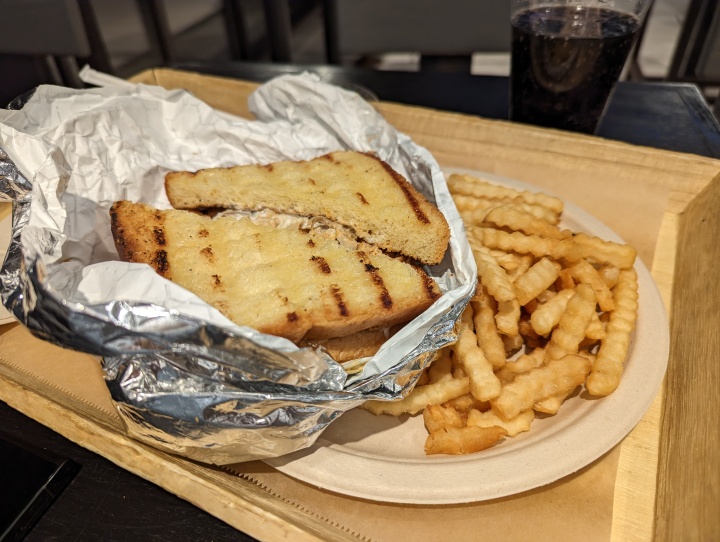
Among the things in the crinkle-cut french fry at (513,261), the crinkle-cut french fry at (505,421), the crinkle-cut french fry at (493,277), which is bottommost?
the crinkle-cut french fry at (505,421)

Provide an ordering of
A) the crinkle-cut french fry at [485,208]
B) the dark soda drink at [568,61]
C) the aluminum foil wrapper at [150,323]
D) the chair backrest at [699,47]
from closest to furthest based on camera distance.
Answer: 1. the aluminum foil wrapper at [150,323]
2. the crinkle-cut french fry at [485,208]
3. the dark soda drink at [568,61]
4. the chair backrest at [699,47]

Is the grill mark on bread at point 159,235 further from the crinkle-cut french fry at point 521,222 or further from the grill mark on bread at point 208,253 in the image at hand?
the crinkle-cut french fry at point 521,222

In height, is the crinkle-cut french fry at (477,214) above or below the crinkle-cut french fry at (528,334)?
above

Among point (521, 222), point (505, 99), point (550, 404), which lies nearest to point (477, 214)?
point (521, 222)

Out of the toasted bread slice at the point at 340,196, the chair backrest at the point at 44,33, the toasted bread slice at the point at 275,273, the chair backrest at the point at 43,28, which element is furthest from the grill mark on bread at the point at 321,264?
the chair backrest at the point at 43,28

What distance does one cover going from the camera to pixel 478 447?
111 centimetres

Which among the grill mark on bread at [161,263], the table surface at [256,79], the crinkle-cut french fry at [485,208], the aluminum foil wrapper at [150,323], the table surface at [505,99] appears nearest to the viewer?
the aluminum foil wrapper at [150,323]

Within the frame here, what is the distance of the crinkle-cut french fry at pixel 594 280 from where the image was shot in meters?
1.34

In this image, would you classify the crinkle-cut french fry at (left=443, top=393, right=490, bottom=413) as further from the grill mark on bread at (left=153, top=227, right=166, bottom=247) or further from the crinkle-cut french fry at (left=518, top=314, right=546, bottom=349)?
the grill mark on bread at (left=153, top=227, right=166, bottom=247)

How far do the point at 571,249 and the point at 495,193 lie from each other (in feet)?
1.15

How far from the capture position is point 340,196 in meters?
1.49

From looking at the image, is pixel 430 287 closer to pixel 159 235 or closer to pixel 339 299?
pixel 339 299

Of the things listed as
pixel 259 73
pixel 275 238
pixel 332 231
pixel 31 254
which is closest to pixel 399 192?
pixel 332 231

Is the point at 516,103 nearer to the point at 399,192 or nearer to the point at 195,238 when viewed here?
the point at 399,192
